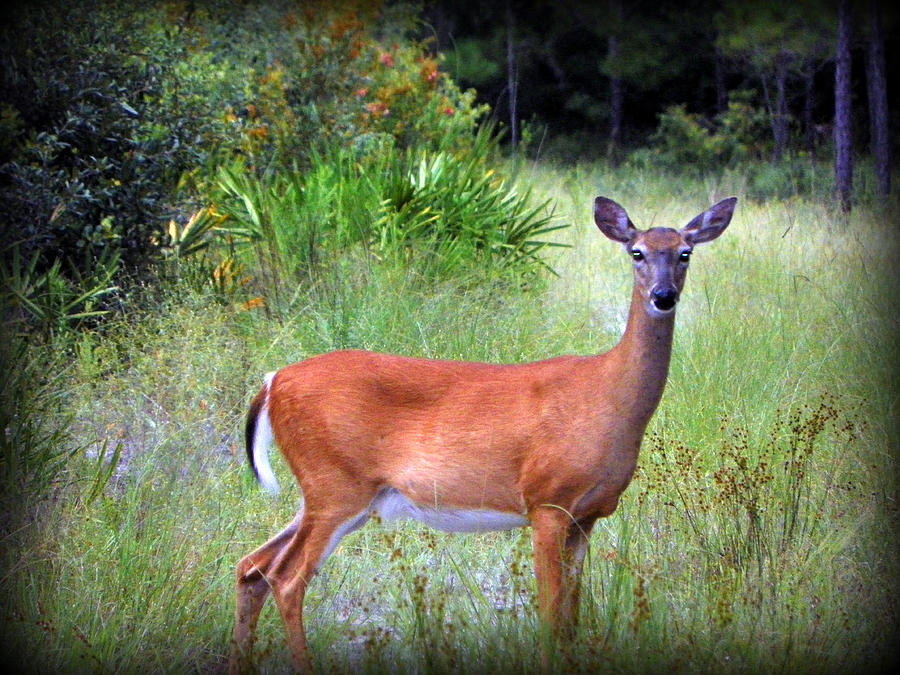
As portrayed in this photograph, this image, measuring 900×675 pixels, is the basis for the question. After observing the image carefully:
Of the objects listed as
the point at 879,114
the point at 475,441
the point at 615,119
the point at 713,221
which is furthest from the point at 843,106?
the point at 475,441

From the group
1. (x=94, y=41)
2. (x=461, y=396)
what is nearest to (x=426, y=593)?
(x=461, y=396)

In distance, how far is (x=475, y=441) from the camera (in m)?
3.80

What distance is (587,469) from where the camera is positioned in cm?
365

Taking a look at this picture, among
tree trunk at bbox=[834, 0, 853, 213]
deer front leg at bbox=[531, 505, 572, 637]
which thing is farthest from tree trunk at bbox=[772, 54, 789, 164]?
deer front leg at bbox=[531, 505, 572, 637]

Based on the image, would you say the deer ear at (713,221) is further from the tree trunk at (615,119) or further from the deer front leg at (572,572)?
the tree trunk at (615,119)

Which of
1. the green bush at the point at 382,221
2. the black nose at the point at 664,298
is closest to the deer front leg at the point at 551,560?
the black nose at the point at 664,298

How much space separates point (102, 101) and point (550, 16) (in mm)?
5958

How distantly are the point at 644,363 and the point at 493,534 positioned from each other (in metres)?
1.73

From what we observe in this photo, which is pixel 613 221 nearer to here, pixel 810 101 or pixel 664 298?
pixel 664 298

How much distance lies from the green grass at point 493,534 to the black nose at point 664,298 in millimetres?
833

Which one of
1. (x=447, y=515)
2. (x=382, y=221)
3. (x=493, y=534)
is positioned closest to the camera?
(x=447, y=515)

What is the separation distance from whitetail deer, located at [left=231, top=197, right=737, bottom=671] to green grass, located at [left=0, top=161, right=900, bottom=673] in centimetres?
21

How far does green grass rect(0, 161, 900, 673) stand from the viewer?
145 inches

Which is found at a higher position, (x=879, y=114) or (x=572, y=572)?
(x=879, y=114)
